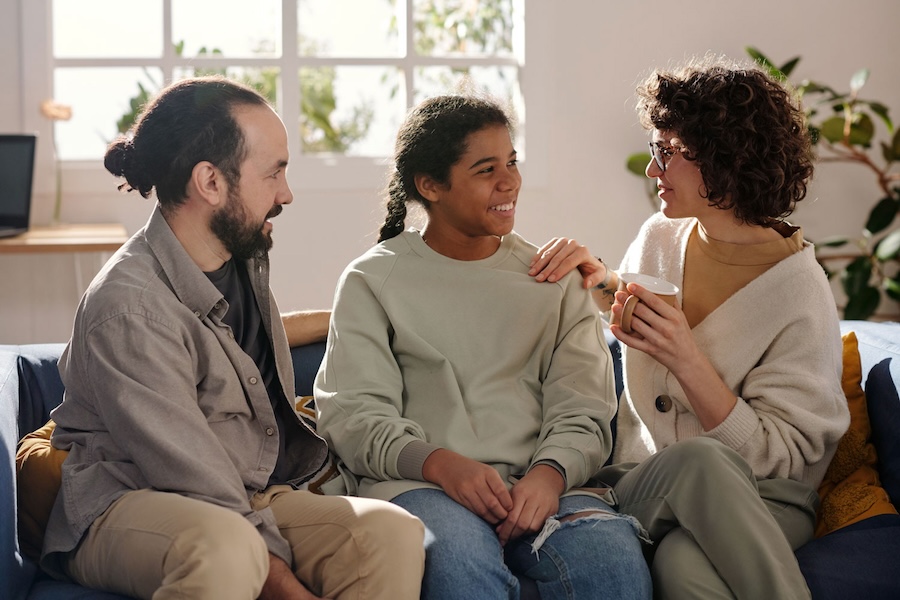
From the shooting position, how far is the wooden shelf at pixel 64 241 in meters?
3.30

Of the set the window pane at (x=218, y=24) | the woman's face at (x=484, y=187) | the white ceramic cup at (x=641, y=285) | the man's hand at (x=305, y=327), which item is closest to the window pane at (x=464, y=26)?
the window pane at (x=218, y=24)

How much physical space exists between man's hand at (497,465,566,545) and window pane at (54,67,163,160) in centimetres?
278

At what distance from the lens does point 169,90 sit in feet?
6.06

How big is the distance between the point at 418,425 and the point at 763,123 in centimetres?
88

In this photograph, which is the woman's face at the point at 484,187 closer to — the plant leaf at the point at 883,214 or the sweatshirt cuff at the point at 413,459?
the sweatshirt cuff at the point at 413,459

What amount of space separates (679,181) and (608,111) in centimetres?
224

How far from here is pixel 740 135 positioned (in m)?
2.03

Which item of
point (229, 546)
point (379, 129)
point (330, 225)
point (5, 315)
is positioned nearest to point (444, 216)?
point (229, 546)

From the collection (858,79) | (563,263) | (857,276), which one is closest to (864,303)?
(857,276)

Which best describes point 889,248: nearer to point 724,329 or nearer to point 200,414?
point 724,329

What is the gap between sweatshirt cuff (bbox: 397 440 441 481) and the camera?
189 centimetres

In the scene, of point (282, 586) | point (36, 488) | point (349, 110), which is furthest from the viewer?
point (349, 110)

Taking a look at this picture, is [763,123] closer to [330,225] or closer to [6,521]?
[6,521]

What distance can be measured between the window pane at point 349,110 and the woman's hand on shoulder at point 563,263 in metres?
2.56
